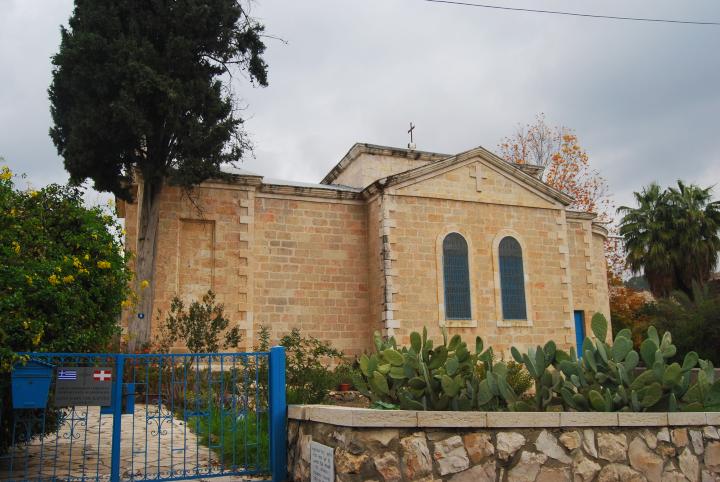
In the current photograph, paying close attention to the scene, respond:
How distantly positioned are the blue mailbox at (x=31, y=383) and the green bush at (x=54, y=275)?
14 cm

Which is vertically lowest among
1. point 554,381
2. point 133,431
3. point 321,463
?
point 321,463

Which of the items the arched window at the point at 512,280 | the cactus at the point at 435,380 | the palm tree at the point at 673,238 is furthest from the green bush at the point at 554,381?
the palm tree at the point at 673,238

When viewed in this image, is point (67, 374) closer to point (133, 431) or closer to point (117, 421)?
point (117, 421)

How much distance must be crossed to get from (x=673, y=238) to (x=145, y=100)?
23.7 meters

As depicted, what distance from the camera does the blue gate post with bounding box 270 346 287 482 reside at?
6453mm

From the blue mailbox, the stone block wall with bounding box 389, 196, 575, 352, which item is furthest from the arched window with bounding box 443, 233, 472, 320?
the blue mailbox

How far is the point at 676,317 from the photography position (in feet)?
67.1

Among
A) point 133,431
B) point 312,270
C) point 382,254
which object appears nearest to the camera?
point 133,431

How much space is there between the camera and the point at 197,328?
13898 millimetres

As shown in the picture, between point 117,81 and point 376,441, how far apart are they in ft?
39.1

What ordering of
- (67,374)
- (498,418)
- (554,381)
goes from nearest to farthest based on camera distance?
1. (498,418)
2. (67,374)
3. (554,381)

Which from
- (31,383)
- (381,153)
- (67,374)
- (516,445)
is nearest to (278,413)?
(67,374)

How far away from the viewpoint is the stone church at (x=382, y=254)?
1603 centimetres

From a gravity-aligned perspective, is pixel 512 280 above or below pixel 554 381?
above
